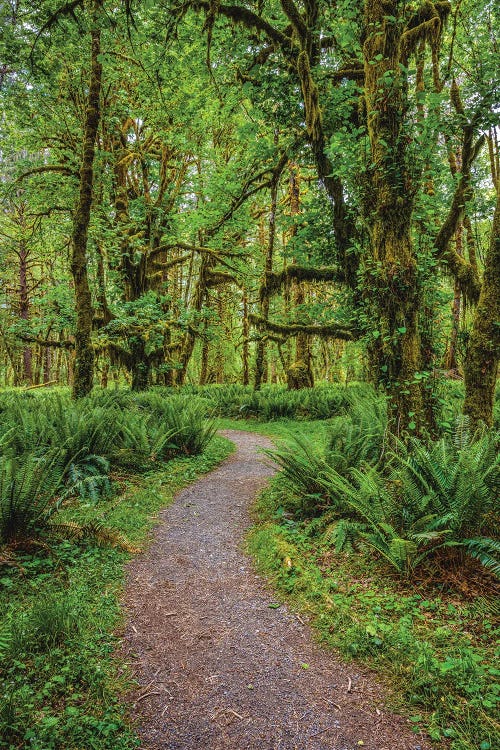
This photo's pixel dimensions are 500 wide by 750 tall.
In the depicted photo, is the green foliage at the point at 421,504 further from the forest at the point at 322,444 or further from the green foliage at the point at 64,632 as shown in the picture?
the green foliage at the point at 64,632

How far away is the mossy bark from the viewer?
504 centimetres

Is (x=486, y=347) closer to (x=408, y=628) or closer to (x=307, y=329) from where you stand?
(x=408, y=628)

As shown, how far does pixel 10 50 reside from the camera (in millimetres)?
6605

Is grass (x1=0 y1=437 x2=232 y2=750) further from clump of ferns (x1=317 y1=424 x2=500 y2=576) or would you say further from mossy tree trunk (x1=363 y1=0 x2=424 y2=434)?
mossy tree trunk (x1=363 y1=0 x2=424 y2=434)

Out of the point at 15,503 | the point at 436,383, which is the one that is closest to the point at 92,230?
the point at 15,503

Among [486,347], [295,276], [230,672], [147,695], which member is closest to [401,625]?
[230,672]

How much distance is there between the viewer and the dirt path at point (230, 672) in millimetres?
2119

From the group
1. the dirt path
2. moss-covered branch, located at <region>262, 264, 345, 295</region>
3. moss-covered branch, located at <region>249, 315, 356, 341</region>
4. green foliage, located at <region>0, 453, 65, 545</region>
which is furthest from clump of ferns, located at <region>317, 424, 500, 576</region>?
moss-covered branch, located at <region>249, 315, 356, 341</region>

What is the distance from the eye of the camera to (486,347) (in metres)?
5.10

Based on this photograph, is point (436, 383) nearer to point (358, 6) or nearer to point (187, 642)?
point (187, 642)

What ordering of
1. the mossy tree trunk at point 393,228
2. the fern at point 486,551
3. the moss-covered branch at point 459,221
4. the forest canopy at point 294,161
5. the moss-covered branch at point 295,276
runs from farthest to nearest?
the moss-covered branch at point 295,276
the moss-covered branch at point 459,221
the forest canopy at point 294,161
the mossy tree trunk at point 393,228
the fern at point 486,551

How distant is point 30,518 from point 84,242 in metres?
6.52

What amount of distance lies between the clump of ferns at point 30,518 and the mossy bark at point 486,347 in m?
4.55

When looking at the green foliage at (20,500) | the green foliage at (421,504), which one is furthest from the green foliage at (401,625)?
the green foliage at (20,500)
